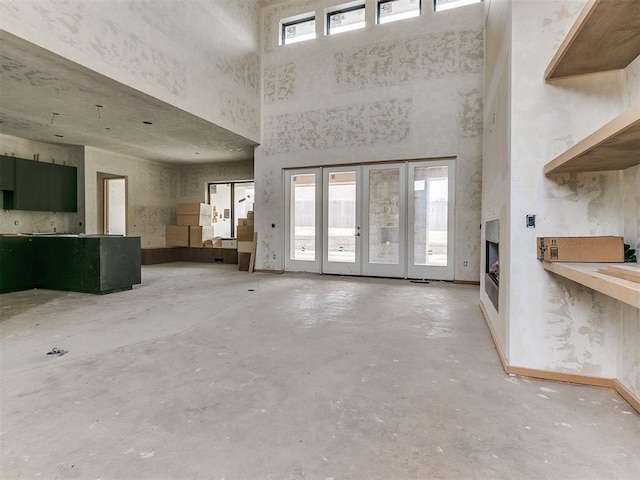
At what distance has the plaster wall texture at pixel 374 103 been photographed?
5691mm

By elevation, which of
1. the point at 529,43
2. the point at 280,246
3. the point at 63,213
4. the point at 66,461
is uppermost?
the point at 529,43

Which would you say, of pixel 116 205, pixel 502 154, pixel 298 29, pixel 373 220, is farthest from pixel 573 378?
pixel 116 205

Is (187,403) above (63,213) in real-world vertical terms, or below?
below

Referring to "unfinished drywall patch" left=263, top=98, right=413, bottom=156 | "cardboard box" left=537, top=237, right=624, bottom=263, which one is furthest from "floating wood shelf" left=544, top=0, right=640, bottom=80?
"unfinished drywall patch" left=263, top=98, right=413, bottom=156

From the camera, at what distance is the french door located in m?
5.95

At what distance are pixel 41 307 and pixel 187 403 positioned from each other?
3547 mm

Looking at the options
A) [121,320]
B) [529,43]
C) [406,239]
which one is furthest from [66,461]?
[406,239]

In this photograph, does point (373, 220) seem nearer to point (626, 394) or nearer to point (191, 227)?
point (626, 394)

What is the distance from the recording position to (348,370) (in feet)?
7.34

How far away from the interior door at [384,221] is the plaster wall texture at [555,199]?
3.94 meters

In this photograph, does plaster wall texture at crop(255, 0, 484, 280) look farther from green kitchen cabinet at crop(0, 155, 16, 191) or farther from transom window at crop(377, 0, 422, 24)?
green kitchen cabinet at crop(0, 155, 16, 191)

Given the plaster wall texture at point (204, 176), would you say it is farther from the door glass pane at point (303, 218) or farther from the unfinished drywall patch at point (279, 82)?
the door glass pane at point (303, 218)

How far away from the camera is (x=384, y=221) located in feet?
20.6

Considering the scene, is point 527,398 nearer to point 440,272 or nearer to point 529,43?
point 529,43
